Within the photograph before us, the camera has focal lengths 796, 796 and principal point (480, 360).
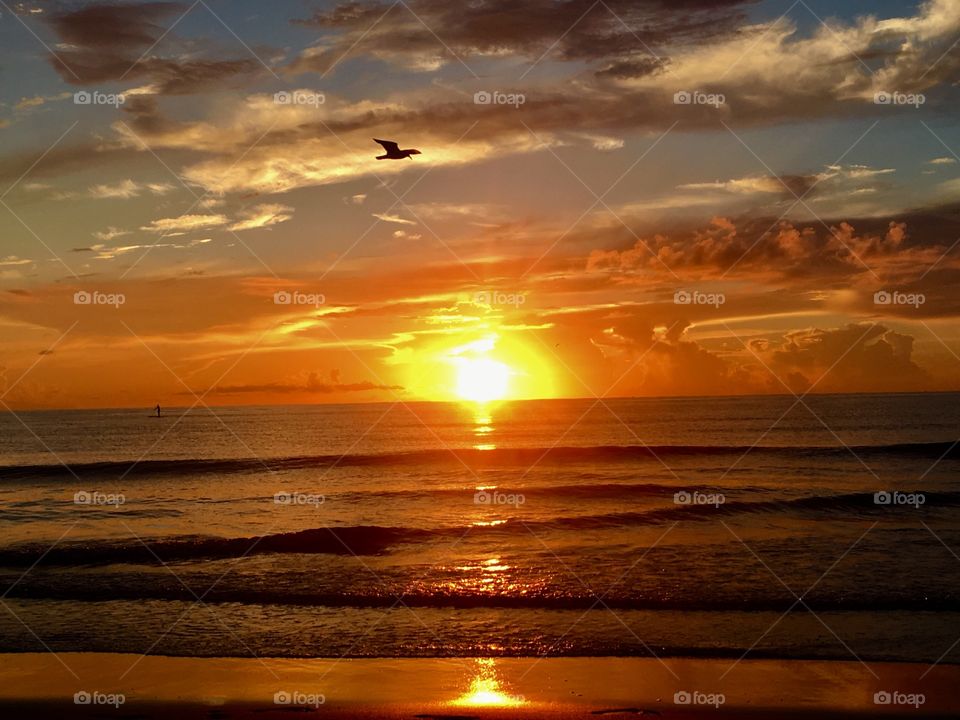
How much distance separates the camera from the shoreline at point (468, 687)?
10.0 meters

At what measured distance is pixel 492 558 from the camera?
781 inches

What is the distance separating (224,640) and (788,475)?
32.0 m

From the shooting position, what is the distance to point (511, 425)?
88.9m

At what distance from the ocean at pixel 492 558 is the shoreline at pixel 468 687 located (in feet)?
2.04

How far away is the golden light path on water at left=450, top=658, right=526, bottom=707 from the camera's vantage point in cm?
1018

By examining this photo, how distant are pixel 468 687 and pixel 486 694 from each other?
40cm

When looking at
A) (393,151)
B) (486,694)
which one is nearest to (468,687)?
(486,694)

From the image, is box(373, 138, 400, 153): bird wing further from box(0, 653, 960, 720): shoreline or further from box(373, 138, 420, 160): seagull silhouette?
box(0, 653, 960, 720): shoreline

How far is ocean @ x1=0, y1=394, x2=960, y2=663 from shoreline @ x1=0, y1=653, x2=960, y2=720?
24.4 inches

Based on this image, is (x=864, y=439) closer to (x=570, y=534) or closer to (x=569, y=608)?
(x=570, y=534)

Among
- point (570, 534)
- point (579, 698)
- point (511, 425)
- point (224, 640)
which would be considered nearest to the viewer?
point (579, 698)

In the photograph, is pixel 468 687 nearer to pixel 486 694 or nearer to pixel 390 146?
pixel 486 694

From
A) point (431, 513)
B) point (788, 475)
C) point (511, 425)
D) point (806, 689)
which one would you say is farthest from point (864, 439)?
point (806, 689)

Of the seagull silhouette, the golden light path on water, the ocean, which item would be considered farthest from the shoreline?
the seagull silhouette
